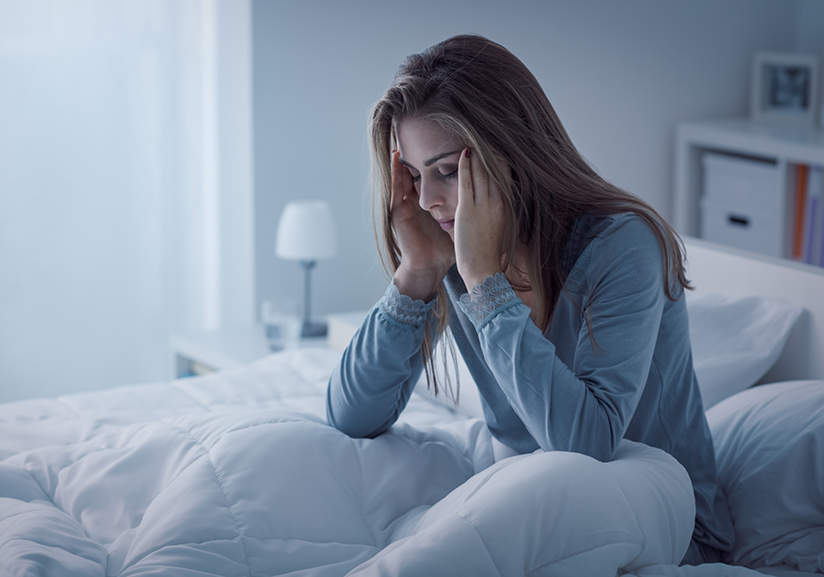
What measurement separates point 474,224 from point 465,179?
0.19 feet

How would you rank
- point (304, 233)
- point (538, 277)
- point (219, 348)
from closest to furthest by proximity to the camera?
point (538, 277)
point (219, 348)
point (304, 233)

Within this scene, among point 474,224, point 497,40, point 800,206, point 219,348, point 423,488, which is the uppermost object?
point 497,40

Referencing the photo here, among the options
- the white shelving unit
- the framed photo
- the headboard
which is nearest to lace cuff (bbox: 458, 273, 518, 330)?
the headboard

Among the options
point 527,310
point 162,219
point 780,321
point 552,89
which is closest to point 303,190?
point 162,219

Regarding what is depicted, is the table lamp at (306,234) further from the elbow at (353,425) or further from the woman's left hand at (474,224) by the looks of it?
the woman's left hand at (474,224)

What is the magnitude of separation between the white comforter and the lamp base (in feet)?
3.88

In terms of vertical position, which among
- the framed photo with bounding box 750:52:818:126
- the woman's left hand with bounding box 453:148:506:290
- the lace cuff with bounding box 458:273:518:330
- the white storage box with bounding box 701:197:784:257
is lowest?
the white storage box with bounding box 701:197:784:257

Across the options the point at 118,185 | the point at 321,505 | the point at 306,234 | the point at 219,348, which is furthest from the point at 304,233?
the point at 321,505

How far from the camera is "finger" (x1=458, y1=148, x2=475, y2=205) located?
1.01m

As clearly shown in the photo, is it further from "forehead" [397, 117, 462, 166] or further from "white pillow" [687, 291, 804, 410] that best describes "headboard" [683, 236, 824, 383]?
"forehead" [397, 117, 462, 166]

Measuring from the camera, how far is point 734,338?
1426 millimetres

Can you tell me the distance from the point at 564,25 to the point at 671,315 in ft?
7.27

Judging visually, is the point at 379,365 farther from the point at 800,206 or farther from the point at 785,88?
the point at 785,88

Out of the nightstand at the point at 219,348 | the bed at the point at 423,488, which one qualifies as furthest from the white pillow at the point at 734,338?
the nightstand at the point at 219,348
